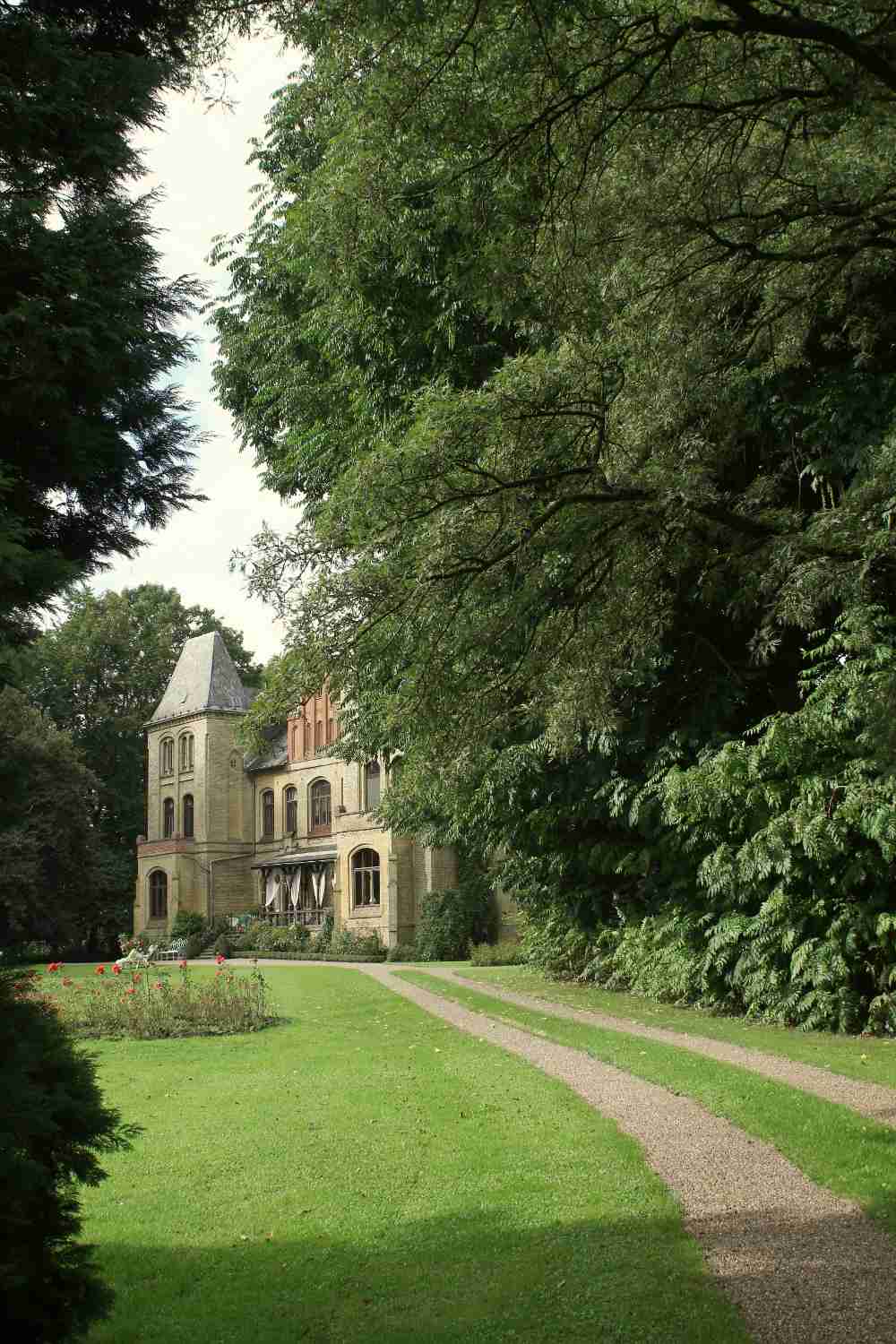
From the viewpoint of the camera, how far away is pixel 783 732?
12.5m

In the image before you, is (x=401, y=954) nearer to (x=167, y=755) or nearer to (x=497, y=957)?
(x=497, y=957)

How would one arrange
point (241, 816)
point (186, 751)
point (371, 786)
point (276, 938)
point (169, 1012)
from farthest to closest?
point (186, 751), point (241, 816), point (371, 786), point (276, 938), point (169, 1012)

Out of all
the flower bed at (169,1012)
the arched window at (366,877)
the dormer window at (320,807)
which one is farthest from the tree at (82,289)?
the dormer window at (320,807)

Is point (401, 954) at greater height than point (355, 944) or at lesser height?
lesser

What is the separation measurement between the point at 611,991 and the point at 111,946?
37.8 meters

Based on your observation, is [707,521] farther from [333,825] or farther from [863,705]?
[333,825]

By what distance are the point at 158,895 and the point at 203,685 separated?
9.62m

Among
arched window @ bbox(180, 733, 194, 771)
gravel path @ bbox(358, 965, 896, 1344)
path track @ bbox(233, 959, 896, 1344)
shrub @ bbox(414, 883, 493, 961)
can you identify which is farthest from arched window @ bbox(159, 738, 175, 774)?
gravel path @ bbox(358, 965, 896, 1344)

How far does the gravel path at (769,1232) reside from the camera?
15.3 feet

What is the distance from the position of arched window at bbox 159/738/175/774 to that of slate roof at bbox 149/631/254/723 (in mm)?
1072

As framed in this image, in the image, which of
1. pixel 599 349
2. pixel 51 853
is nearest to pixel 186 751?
pixel 51 853

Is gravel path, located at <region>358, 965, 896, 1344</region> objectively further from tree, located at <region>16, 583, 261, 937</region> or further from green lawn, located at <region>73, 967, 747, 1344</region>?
tree, located at <region>16, 583, 261, 937</region>

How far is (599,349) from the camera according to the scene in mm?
9008

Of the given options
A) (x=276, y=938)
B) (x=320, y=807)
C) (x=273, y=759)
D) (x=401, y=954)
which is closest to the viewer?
(x=401, y=954)
